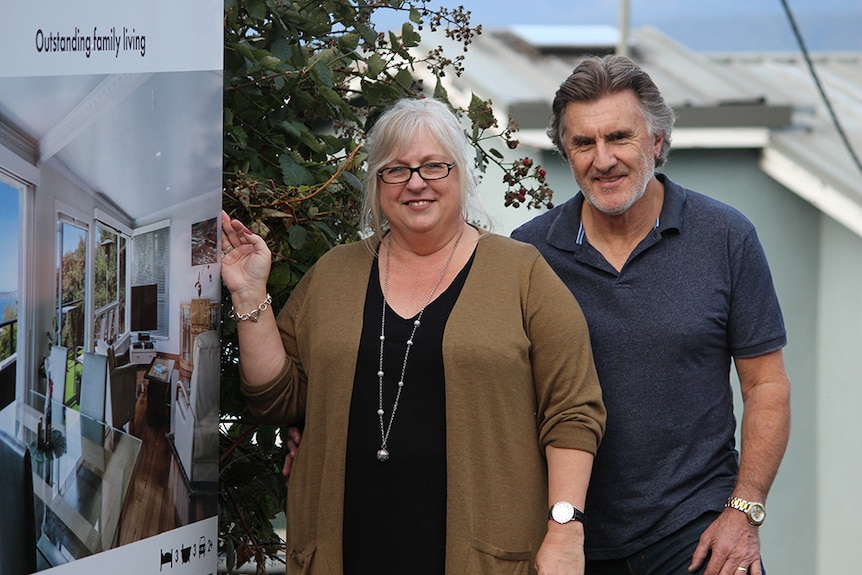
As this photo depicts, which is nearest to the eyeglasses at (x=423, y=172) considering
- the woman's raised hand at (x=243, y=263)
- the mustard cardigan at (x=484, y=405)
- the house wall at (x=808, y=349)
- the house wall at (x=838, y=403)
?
the mustard cardigan at (x=484, y=405)

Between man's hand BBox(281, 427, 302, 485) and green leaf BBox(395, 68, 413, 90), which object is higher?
green leaf BBox(395, 68, 413, 90)

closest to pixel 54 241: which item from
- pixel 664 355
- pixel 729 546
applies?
pixel 664 355

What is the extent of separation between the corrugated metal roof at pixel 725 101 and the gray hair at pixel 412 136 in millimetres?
3237

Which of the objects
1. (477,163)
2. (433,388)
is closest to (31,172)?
(433,388)

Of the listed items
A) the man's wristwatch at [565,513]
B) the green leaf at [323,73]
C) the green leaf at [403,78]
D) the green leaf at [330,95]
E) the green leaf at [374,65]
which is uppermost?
the green leaf at [374,65]

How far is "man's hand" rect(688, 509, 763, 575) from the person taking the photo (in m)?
2.52

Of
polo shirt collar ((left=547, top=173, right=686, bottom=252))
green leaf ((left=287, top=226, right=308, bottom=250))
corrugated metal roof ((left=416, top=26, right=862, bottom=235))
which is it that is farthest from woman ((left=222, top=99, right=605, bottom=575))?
corrugated metal roof ((left=416, top=26, right=862, bottom=235))

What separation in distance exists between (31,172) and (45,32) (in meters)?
0.23

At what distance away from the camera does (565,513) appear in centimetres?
239

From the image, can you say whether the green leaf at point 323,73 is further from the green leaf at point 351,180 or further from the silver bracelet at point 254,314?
the silver bracelet at point 254,314

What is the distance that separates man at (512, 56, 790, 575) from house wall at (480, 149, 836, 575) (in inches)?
133

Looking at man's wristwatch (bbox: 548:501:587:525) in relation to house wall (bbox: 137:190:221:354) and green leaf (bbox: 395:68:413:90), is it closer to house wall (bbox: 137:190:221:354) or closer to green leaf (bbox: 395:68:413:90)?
house wall (bbox: 137:190:221:354)

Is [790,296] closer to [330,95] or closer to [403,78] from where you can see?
[403,78]

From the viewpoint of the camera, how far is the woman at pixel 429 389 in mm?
2387
